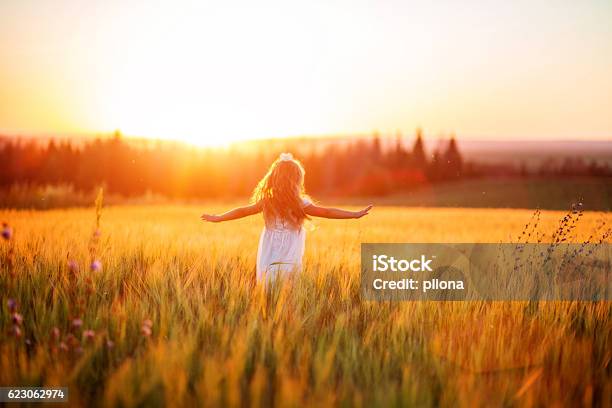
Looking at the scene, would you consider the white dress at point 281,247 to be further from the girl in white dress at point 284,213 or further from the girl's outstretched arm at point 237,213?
the girl's outstretched arm at point 237,213

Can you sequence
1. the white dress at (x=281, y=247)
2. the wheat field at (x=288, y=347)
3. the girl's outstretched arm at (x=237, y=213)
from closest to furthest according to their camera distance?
the wheat field at (x=288, y=347) → the white dress at (x=281, y=247) → the girl's outstretched arm at (x=237, y=213)

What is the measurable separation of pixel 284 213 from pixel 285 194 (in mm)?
191

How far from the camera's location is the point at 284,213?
5.42 metres

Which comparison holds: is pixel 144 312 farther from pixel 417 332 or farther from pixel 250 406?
pixel 417 332

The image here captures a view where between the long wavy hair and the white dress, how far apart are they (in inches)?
2.3

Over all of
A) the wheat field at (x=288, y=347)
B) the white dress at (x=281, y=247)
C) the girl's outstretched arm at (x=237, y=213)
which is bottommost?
the wheat field at (x=288, y=347)

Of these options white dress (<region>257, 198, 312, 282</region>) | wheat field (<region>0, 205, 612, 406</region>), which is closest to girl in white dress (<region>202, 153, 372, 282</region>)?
white dress (<region>257, 198, 312, 282</region>)

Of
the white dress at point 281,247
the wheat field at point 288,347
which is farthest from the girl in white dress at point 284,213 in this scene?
the wheat field at point 288,347

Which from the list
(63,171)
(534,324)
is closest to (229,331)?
(534,324)

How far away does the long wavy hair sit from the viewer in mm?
5359

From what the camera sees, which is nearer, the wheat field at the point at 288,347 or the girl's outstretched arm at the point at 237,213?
the wheat field at the point at 288,347

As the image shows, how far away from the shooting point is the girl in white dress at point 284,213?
210 inches

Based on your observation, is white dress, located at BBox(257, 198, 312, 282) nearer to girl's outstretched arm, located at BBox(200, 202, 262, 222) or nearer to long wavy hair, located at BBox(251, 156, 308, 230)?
long wavy hair, located at BBox(251, 156, 308, 230)

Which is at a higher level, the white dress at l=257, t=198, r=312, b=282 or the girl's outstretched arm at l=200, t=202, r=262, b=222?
the girl's outstretched arm at l=200, t=202, r=262, b=222
